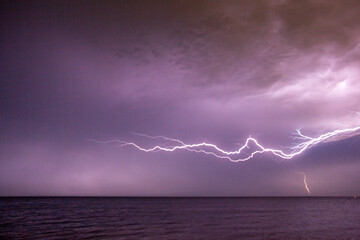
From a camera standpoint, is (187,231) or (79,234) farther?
(187,231)

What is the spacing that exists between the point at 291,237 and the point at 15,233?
727 inches

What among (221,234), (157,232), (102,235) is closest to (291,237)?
(221,234)

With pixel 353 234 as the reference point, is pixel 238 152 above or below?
above

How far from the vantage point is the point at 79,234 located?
18766 millimetres

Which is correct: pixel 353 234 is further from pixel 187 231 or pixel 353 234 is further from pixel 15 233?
pixel 15 233

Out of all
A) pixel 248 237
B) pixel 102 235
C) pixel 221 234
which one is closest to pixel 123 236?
pixel 102 235

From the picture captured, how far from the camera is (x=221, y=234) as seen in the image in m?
19.4

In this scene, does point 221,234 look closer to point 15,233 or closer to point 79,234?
point 79,234

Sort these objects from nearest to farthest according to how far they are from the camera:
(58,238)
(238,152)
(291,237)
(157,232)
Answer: (58,238)
(291,237)
(157,232)
(238,152)

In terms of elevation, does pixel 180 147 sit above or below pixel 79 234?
above

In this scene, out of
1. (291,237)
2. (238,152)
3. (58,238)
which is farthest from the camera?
(238,152)

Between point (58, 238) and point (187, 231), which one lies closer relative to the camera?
point (58, 238)

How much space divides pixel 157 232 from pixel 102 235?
12.6 feet

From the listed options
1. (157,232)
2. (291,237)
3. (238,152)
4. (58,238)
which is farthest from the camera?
(238,152)
